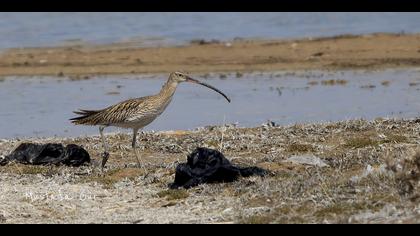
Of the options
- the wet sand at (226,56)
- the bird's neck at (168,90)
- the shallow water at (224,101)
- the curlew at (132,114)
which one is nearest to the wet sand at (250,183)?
the curlew at (132,114)

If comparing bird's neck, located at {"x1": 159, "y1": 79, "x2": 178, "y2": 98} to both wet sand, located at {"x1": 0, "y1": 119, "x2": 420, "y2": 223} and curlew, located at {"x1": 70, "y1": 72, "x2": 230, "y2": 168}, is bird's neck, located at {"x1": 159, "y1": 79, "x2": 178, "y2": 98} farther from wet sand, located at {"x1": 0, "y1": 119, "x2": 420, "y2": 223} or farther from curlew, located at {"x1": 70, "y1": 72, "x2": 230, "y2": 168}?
wet sand, located at {"x1": 0, "y1": 119, "x2": 420, "y2": 223}

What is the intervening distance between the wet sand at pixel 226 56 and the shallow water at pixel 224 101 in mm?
1153

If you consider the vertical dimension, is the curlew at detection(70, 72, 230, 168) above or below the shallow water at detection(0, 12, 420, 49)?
below

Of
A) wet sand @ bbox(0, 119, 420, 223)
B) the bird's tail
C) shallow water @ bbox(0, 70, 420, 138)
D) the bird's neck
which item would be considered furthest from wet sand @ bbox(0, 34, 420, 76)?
the bird's tail

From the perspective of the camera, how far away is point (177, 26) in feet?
118

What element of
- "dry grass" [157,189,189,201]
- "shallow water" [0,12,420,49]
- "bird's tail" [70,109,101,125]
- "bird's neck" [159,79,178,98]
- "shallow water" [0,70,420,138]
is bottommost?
"dry grass" [157,189,189,201]

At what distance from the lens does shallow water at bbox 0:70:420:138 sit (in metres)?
18.8

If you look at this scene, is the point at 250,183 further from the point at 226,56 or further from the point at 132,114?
the point at 226,56

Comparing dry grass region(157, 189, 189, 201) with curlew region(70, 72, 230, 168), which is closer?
dry grass region(157, 189, 189, 201)

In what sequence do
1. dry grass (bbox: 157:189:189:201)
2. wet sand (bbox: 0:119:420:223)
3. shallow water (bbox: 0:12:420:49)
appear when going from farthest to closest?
shallow water (bbox: 0:12:420:49) < dry grass (bbox: 157:189:189:201) < wet sand (bbox: 0:119:420:223)

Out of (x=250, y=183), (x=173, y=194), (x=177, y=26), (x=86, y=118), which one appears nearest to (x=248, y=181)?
(x=250, y=183)

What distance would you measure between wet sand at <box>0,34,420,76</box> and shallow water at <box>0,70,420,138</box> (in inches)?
45.4
